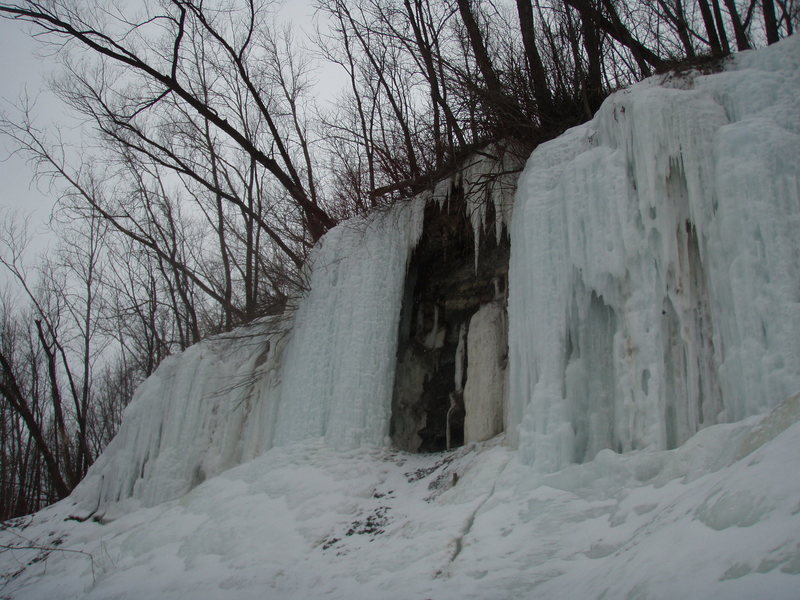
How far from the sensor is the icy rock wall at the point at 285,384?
7652 mm

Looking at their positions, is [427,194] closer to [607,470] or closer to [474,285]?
[474,285]

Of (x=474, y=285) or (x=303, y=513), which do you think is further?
(x=474, y=285)

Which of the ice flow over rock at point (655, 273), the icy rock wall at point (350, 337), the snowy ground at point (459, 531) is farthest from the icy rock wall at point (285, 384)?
the snowy ground at point (459, 531)

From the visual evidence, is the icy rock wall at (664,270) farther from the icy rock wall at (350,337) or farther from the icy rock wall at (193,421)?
the icy rock wall at (193,421)

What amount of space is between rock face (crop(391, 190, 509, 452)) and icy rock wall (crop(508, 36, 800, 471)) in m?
1.23

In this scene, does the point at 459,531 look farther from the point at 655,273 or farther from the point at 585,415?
the point at 655,273

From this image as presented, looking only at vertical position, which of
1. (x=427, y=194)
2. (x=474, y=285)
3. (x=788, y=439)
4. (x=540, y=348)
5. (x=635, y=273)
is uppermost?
(x=427, y=194)

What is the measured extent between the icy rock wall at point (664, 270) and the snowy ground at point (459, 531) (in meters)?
0.38

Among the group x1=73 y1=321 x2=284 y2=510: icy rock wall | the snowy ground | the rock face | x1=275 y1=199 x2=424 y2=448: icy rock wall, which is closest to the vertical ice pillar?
the rock face

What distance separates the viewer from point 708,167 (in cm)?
491

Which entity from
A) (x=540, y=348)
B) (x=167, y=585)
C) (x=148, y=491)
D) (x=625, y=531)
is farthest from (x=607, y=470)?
(x=148, y=491)

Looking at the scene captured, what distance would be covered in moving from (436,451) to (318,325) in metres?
2.13

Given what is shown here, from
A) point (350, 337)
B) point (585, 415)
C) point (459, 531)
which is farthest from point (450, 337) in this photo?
point (459, 531)

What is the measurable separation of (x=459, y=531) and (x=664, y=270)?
96.0 inches
